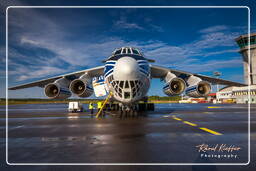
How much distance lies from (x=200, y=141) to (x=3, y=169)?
4731mm

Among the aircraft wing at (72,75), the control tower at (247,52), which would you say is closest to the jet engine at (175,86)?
the aircraft wing at (72,75)

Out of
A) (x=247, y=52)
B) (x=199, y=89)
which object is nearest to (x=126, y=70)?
(x=199, y=89)

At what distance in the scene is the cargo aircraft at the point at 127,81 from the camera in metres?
9.84

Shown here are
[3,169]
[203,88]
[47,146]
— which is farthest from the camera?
[203,88]

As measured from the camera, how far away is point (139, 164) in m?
3.66

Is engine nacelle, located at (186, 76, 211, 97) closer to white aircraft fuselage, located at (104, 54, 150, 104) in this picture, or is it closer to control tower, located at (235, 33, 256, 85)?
white aircraft fuselage, located at (104, 54, 150, 104)

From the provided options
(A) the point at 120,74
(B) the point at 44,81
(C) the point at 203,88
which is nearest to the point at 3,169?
(A) the point at 120,74

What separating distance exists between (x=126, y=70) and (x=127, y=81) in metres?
0.68

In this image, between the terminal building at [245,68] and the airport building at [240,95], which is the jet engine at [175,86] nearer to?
the airport building at [240,95]

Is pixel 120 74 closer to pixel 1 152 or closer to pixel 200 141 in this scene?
pixel 200 141

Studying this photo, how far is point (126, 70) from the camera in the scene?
9352mm

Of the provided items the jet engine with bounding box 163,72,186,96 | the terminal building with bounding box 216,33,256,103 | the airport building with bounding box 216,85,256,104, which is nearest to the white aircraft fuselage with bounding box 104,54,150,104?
the jet engine with bounding box 163,72,186,96

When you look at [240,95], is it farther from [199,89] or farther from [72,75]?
[72,75]

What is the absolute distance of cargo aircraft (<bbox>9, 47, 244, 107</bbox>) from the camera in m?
9.84
